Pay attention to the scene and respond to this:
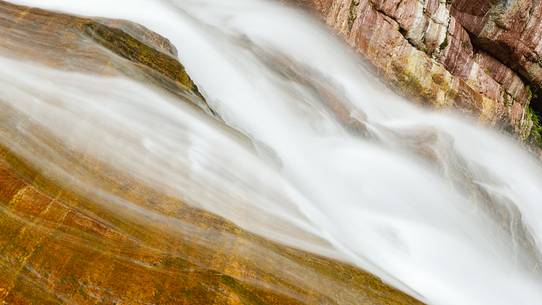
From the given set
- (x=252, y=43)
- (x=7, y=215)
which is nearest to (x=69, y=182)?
(x=7, y=215)

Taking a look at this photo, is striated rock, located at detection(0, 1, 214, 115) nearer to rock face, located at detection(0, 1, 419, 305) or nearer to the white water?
the white water

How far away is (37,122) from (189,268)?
2.64 meters

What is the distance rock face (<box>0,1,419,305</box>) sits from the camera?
4715mm

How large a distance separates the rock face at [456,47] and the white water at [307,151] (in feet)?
2.48

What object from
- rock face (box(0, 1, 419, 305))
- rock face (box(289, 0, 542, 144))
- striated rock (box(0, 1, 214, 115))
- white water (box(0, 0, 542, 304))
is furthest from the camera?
rock face (box(289, 0, 542, 144))

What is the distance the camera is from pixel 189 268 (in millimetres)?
5223

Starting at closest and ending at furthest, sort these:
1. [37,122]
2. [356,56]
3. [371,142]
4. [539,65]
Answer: [37,122], [371,142], [356,56], [539,65]

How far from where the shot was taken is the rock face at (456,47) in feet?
55.6

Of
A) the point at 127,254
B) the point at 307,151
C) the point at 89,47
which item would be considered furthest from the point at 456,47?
the point at 127,254

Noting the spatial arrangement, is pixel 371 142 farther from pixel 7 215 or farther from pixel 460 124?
pixel 7 215

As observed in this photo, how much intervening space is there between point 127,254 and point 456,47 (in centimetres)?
1662

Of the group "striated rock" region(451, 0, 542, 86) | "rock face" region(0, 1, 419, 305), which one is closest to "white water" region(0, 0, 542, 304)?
"rock face" region(0, 1, 419, 305)

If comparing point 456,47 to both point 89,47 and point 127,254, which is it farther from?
point 127,254

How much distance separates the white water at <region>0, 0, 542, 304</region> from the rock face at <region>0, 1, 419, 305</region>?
0.25 meters
